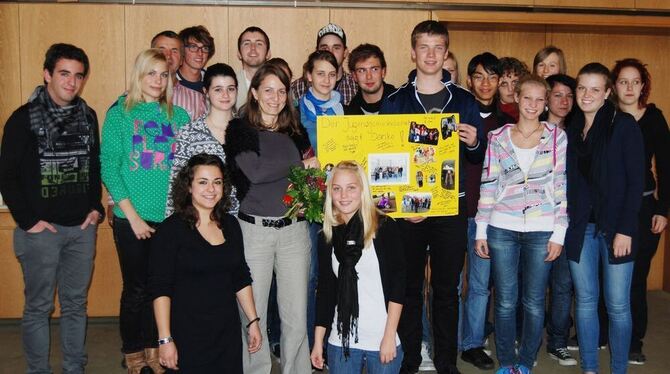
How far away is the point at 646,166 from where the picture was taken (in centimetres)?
444

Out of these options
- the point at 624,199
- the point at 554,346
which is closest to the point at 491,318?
the point at 554,346

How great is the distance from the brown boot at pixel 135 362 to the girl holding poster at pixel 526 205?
2.26m

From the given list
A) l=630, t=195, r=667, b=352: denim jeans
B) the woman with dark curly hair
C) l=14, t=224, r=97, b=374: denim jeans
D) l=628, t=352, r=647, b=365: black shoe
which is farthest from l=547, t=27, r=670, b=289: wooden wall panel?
l=14, t=224, r=97, b=374: denim jeans

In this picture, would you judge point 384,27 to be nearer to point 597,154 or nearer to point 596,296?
point 597,154

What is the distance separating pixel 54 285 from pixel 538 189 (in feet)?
9.55

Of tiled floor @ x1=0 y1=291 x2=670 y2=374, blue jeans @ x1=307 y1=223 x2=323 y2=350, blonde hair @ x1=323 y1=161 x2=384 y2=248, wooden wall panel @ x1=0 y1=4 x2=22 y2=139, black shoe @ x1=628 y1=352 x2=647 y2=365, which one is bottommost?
tiled floor @ x1=0 y1=291 x2=670 y2=374

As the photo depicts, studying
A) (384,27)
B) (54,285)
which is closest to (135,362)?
(54,285)

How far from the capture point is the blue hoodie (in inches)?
161

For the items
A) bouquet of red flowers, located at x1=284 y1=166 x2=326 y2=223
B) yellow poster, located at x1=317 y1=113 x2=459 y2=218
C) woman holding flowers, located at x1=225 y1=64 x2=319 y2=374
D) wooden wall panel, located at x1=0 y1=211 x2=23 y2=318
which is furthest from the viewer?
wooden wall panel, located at x1=0 y1=211 x2=23 y2=318

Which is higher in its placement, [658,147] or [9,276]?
[658,147]

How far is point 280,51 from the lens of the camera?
5758 mm

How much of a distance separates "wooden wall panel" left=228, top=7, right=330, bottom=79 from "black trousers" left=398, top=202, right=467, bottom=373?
7.34ft

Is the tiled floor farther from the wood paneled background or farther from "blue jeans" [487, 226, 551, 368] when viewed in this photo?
"blue jeans" [487, 226, 551, 368]

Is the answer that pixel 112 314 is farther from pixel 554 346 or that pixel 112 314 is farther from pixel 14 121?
pixel 554 346
